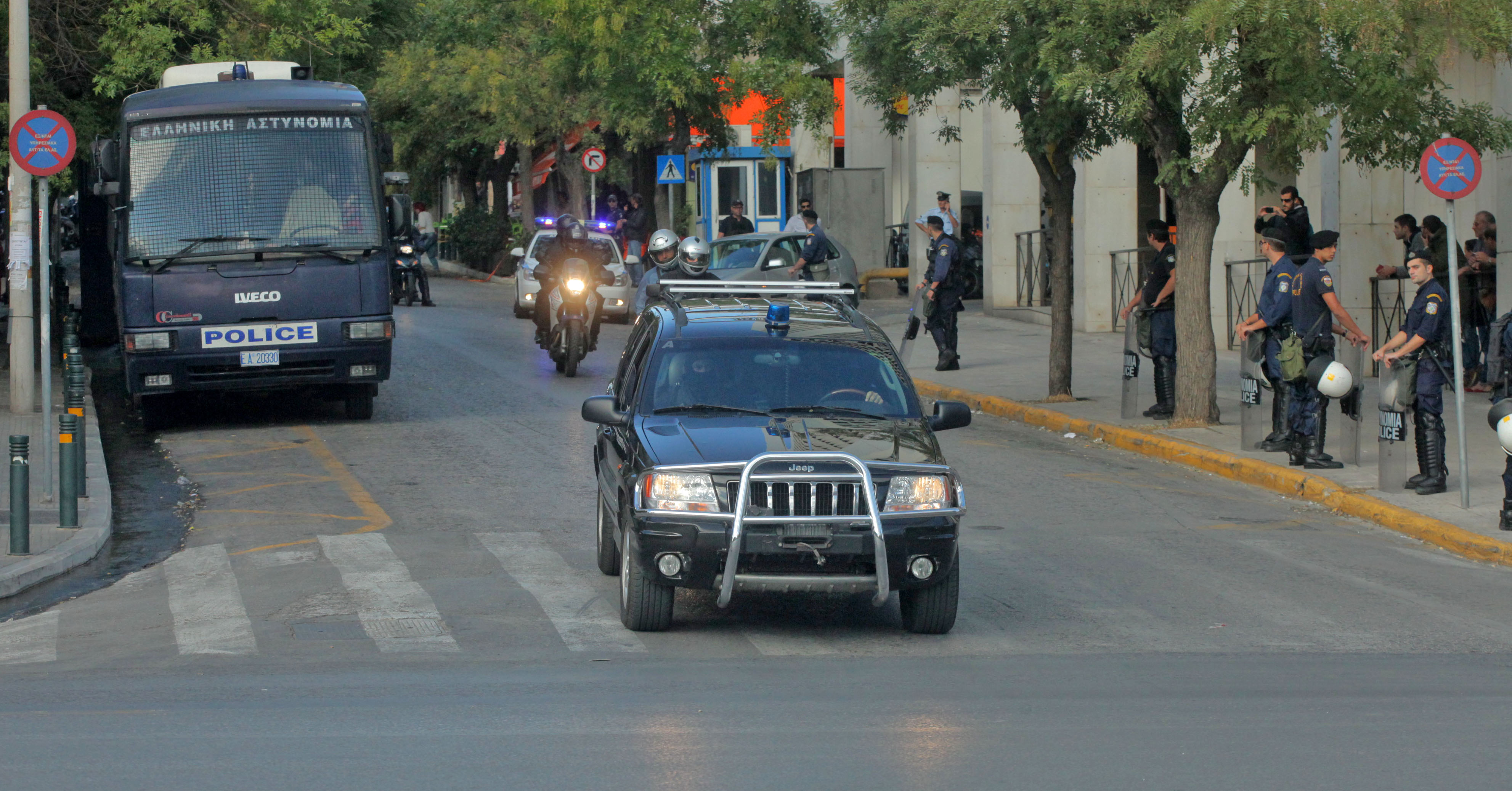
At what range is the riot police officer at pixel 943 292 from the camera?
2047 centimetres

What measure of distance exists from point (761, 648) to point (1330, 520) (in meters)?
5.66

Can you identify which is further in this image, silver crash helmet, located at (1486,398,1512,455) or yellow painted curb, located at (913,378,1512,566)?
yellow painted curb, located at (913,378,1512,566)

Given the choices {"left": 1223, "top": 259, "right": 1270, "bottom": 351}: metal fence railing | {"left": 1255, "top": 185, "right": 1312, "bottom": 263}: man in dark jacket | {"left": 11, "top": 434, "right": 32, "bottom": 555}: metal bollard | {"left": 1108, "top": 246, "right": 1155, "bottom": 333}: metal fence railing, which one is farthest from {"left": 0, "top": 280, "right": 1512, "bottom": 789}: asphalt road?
{"left": 1108, "top": 246, "right": 1155, "bottom": 333}: metal fence railing

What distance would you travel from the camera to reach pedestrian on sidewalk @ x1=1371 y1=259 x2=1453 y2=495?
456 inches

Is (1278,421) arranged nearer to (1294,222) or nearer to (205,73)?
(1294,222)

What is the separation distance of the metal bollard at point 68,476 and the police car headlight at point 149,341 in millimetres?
4269

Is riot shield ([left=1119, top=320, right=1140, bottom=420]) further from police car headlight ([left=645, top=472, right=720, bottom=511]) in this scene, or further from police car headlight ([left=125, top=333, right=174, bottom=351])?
police car headlight ([left=645, top=472, right=720, bottom=511])

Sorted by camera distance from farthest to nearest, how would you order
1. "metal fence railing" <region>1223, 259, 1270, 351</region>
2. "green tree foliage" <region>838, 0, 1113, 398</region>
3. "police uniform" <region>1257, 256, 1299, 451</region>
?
"metal fence railing" <region>1223, 259, 1270, 351</region>, "green tree foliage" <region>838, 0, 1113, 398</region>, "police uniform" <region>1257, 256, 1299, 451</region>

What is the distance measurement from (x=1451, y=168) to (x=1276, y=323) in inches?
87.0

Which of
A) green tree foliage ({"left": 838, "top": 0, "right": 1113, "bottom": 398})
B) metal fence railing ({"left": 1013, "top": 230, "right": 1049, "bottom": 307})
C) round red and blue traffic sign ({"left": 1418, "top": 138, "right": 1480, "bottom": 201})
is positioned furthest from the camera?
metal fence railing ({"left": 1013, "top": 230, "right": 1049, "bottom": 307})

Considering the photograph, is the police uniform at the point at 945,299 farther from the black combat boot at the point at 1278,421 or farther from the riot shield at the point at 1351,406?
the riot shield at the point at 1351,406

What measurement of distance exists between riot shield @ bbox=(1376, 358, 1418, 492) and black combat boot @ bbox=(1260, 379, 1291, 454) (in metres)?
1.75

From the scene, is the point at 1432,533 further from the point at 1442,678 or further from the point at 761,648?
the point at 761,648

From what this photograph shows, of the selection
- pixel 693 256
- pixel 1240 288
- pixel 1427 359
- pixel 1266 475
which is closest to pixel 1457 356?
pixel 1427 359
